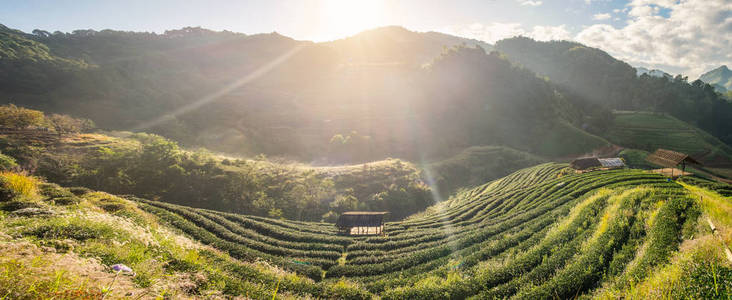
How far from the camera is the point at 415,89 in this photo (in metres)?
78.2

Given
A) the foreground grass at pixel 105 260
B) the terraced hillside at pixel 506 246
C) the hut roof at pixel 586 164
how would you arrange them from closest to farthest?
the foreground grass at pixel 105 260 < the terraced hillside at pixel 506 246 < the hut roof at pixel 586 164

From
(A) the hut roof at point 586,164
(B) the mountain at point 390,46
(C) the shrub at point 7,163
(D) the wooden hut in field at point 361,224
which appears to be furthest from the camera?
(B) the mountain at point 390,46

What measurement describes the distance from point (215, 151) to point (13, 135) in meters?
21.8

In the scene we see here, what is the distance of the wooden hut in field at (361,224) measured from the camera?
64.6 ft

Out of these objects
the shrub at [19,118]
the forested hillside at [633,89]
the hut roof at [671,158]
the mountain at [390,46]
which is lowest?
the hut roof at [671,158]

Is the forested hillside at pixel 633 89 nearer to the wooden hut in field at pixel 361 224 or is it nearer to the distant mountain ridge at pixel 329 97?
the distant mountain ridge at pixel 329 97

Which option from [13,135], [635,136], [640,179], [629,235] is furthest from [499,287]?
[635,136]

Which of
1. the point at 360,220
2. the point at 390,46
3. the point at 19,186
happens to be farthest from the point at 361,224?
the point at 390,46

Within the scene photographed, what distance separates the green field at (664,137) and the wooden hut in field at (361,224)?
65134 millimetres

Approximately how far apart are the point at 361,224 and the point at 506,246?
11.0m

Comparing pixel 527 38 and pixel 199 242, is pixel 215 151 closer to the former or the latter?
pixel 199 242

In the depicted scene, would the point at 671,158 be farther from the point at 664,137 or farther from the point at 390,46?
the point at 390,46

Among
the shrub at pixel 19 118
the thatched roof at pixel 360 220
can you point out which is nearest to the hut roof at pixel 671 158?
the thatched roof at pixel 360 220

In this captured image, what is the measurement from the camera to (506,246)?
1211cm
